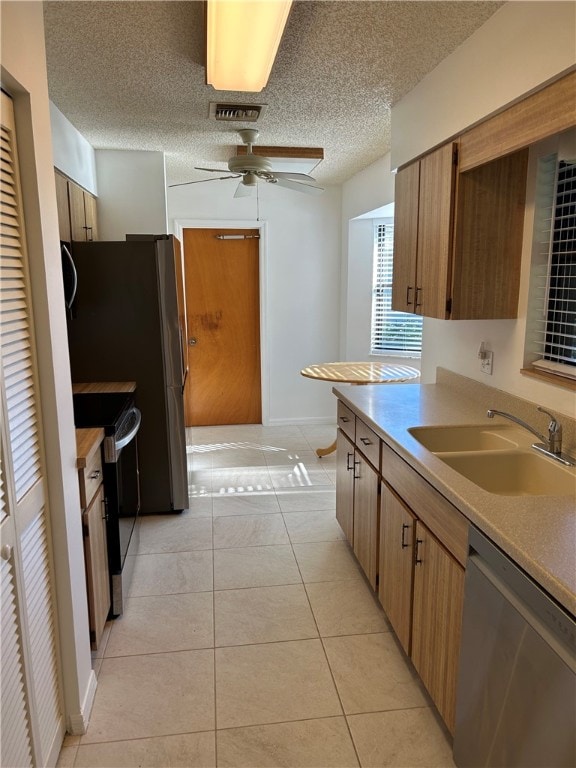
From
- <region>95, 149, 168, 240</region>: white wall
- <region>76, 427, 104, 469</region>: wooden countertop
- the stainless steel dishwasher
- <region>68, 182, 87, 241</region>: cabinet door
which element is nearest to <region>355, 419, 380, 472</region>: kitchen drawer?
the stainless steel dishwasher

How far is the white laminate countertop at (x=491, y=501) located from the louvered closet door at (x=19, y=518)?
1.22m

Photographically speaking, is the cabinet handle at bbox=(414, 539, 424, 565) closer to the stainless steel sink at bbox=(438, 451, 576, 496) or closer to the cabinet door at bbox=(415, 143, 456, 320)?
the stainless steel sink at bbox=(438, 451, 576, 496)

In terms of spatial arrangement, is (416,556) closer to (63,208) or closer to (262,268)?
(63,208)

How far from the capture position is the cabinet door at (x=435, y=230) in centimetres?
225

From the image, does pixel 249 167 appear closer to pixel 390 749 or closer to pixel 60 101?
pixel 60 101

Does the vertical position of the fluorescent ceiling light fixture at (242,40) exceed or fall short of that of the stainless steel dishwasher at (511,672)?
it exceeds it

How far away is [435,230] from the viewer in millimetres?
2379

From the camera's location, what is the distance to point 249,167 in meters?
3.34

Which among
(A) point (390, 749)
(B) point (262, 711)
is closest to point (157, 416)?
(B) point (262, 711)

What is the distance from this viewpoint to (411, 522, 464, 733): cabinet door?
1.62 m

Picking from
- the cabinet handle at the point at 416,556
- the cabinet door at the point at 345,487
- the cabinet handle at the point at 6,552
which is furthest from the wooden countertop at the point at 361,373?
the cabinet handle at the point at 6,552

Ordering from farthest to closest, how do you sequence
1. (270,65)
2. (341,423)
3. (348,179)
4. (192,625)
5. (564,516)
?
1. (348,179)
2. (341,423)
3. (192,625)
4. (270,65)
5. (564,516)

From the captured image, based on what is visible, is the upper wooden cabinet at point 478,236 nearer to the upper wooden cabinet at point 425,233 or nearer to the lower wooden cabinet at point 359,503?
the upper wooden cabinet at point 425,233

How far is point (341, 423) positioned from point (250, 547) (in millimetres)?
909
